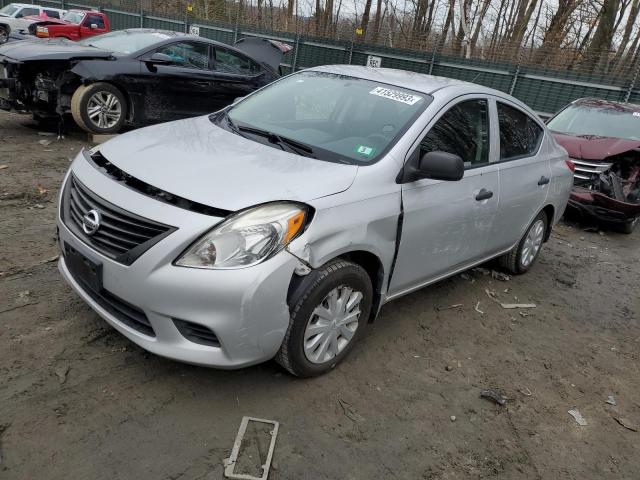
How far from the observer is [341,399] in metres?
2.85

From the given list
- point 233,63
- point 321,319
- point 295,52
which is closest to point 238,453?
point 321,319

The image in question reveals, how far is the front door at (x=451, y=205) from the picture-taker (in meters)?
3.18

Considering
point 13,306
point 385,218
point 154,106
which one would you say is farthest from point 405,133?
point 154,106

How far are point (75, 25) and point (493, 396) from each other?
19230 mm

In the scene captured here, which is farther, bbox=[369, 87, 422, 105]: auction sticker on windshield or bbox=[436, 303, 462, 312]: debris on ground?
bbox=[436, 303, 462, 312]: debris on ground

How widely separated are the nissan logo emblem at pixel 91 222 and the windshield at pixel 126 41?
18.1 feet

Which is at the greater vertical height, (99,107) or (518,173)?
(518,173)

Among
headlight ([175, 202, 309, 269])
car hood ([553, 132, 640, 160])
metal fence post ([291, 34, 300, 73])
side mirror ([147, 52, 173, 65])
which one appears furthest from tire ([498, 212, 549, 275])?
metal fence post ([291, 34, 300, 73])

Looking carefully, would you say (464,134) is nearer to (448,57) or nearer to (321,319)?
(321,319)

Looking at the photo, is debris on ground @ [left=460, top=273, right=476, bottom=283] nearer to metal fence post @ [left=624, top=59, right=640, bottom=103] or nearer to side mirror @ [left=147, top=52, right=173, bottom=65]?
side mirror @ [left=147, top=52, right=173, bottom=65]

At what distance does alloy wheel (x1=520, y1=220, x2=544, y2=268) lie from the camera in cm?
487

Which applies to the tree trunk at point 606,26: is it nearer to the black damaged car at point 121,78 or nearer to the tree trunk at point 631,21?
the tree trunk at point 631,21

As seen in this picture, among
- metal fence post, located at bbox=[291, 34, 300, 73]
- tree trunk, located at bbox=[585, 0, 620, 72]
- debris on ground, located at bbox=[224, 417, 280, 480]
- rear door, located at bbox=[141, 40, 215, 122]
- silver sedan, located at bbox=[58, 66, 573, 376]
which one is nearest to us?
debris on ground, located at bbox=[224, 417, 280, 480]

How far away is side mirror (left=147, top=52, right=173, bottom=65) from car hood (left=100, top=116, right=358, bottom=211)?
4544 millimetres
